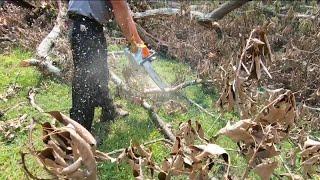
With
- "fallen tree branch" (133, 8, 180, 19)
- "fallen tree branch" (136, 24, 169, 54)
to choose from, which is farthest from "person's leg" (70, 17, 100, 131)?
"fallen tree branch" (133, 8, 180, 19)

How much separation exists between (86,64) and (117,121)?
0.80 metres

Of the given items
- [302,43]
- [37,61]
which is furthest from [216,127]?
[37,61]

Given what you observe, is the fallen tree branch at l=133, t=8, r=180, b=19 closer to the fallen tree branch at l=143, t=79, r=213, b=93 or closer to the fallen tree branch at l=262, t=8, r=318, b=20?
the fallen tree branch at l=262, t=8, r=318, b=20

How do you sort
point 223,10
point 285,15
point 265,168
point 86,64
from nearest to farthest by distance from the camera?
point 265,168
point 86,64
point 223,10
point 285,15

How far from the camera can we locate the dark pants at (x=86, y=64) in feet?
12.1

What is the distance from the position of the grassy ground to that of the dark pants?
0.39m

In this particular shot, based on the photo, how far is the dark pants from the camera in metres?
3.70

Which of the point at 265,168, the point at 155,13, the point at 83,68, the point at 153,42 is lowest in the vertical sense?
the point at 153,42

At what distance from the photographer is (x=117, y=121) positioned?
430cm

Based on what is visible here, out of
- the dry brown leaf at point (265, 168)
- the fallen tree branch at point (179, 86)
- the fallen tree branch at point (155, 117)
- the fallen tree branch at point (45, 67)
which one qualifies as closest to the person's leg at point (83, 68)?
the fallen tree branch at point (155, 117)

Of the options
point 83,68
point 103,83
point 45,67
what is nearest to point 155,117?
point 103,83

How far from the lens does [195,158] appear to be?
1.87 meters

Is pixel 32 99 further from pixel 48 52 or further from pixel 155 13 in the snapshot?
pixel 155 13

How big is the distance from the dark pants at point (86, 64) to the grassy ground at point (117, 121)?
394 millimetres
